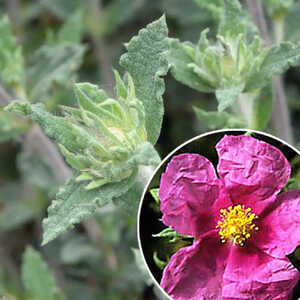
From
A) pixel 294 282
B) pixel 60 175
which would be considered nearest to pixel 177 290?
pixel 294 282

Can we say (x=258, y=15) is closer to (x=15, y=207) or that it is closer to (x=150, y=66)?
(x=150, y=66)

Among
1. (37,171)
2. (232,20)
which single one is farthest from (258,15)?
(37,171)

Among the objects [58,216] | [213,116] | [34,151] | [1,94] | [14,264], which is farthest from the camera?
[14,264]

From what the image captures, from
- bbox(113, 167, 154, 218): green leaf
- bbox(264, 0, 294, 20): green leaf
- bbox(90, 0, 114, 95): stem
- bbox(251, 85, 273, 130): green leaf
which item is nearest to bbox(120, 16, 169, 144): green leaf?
bbox(113, 167, 154, 218): green leaf

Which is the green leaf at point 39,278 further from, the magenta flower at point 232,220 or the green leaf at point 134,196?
the magenta flower at point 232,220

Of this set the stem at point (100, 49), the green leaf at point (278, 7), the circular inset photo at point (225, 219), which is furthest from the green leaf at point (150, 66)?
the stem at point (100, 49)

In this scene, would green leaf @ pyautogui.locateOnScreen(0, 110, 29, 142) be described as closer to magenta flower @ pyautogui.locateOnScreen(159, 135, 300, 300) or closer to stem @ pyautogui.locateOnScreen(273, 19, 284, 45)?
stem @ pyautogui.locateOnScreen(273, 19, 284, 45)

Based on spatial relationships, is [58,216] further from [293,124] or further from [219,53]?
[293,124]

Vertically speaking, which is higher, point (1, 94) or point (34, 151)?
point (1, 94)
